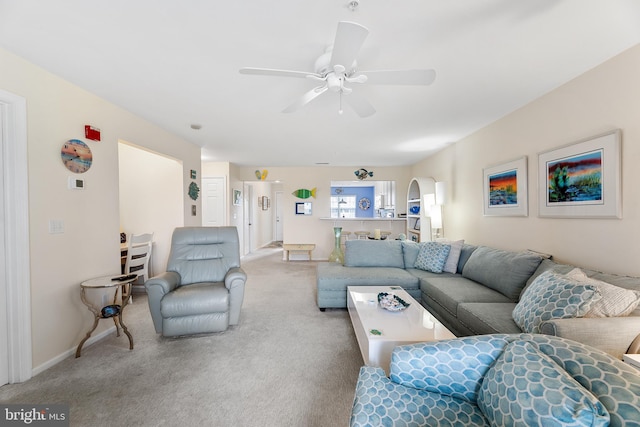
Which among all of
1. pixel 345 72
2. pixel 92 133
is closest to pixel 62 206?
pixel 92 133

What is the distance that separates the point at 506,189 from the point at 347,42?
8.97 ft

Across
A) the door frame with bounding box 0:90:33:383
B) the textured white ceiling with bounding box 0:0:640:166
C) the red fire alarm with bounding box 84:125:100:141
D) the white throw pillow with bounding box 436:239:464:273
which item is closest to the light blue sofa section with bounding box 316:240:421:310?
the white throw pillow with bounding box 436:239:464:273

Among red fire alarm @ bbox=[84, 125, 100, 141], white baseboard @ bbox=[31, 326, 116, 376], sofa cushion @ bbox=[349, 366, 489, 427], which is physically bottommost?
white baseboard @ bbox=[31, 326, 116, 376]

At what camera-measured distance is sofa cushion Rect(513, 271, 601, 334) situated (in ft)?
4.95

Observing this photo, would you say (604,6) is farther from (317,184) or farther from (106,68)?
(317,184)

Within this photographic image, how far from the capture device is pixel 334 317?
10.0 feet

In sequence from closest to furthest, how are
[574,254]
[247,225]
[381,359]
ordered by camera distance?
[381,359] < [574,254] < [247,225]

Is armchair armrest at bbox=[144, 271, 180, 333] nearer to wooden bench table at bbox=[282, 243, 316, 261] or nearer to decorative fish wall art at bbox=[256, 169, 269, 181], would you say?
wooden bench table at bbox=[282, 243, 316, 261]

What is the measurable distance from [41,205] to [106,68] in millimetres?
Result: 1200

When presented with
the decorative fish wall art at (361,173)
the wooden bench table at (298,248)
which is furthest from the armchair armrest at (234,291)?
the decorative fish wall art at (361,173)

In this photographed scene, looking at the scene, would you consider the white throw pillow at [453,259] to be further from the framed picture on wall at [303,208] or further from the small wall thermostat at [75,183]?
the small wall thermostat at [75,183]

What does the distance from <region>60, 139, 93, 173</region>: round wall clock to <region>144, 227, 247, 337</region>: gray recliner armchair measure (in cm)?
106

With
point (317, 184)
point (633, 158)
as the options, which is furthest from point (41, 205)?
point (317, 184)

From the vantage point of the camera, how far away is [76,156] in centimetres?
235
